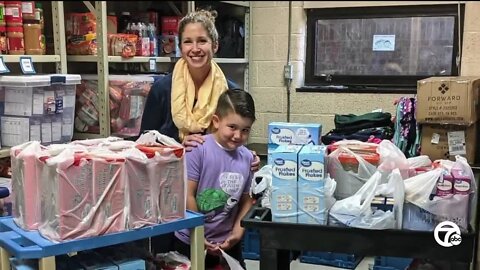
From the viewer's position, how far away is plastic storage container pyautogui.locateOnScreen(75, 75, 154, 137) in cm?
257

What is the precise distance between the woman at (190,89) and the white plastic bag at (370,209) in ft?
2.28

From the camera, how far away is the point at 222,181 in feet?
6.08

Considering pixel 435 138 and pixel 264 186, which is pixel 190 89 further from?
pixel 435 138

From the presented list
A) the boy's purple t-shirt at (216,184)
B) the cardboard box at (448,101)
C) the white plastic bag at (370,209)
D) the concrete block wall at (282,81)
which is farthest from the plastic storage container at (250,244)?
the white plastic bag at (370,209)

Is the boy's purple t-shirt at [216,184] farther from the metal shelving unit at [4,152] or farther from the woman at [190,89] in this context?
the metal shelving unit at [4,152]

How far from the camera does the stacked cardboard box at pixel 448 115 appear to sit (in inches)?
109

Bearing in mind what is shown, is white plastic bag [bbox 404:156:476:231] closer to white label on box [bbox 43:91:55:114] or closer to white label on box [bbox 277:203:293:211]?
white label on box [bbox 277:203:293:211]

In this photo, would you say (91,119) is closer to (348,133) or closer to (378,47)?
(348,133)

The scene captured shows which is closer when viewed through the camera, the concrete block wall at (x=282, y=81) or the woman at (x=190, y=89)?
the woman at (x=190, y=89)

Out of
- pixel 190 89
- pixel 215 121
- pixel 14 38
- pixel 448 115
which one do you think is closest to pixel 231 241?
pixel 215 121

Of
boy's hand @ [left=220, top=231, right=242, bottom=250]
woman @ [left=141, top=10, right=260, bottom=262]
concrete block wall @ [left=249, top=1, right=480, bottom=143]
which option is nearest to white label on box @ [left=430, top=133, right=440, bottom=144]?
concrete block wall @ [left=249, top=1, right=480, bottom=143]

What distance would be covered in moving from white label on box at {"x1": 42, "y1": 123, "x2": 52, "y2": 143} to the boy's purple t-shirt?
2.37 ft

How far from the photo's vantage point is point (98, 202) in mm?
1303

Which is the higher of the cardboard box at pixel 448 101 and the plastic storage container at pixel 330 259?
the cardboard box at pixel 448 101
